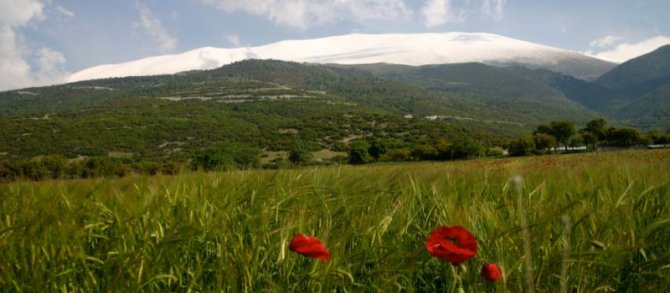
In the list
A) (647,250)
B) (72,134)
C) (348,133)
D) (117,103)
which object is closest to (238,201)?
(647,250)

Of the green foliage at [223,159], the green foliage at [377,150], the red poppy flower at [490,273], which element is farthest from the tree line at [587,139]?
the red poppy flower at [490,273]

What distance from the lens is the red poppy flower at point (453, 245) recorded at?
1016 mm

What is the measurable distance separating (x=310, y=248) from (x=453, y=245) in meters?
0.35

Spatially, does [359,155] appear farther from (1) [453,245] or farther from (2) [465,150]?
(1) [453,245]

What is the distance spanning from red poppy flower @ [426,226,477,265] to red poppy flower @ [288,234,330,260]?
0.85 ft

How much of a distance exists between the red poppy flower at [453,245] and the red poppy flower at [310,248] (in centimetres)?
26

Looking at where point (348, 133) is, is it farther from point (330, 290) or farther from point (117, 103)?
point (330, 290)

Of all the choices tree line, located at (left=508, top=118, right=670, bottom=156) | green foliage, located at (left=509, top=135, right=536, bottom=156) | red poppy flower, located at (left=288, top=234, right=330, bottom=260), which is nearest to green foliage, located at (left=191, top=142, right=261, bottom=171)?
red poppy flower, located at (left=288, top=234, right=330, bottom=260)

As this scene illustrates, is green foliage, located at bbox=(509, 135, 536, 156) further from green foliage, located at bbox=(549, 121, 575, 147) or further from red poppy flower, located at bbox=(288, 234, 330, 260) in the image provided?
red poppy flower, located at bbox=(288, 234, 330, 260)

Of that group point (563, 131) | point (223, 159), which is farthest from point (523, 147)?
point (223, 159)

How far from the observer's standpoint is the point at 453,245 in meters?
1.06

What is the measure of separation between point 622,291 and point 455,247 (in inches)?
42.2

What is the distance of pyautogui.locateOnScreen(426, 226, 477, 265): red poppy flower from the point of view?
102 centimetres

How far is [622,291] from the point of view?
1.67m
